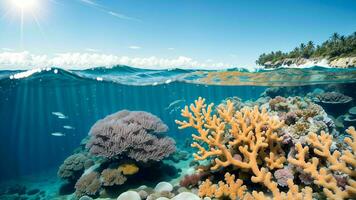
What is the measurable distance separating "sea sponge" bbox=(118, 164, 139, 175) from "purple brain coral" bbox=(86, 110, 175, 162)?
0.43m

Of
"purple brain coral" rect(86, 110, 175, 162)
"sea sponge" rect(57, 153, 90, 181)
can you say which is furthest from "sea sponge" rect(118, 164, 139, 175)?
"sea sponge" rect(57, 153, 90, 181)

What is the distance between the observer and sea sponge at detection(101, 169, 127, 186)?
28.3 feet

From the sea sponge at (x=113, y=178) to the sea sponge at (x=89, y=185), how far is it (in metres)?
0.36

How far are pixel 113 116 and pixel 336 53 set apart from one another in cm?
1421

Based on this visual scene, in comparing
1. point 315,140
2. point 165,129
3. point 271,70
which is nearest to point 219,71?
point 271,70

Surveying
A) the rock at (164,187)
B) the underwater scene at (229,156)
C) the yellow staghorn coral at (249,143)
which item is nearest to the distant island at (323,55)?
the underwater scene at (229,156)

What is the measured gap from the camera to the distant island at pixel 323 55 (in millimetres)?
14602

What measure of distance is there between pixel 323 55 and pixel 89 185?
15640 mm

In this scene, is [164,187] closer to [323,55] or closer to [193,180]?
[193,180]

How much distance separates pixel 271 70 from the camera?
18859 millimetres

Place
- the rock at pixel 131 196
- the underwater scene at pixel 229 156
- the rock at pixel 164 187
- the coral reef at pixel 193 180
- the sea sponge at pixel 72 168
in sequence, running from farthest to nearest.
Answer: the sea sponge at pixel 72 168 < the rock at pixel 164 187 < the rock at pixel 131 196 < the coral reef at pixel 193 180 < the underwater scene at pixel 229 156

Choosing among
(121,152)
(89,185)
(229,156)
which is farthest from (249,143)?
(89,185)

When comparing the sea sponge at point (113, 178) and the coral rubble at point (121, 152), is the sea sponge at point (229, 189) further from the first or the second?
the sea sponge at point (113, 178)

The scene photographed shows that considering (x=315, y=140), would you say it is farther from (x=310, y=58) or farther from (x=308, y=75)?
(x=308, y=75)
